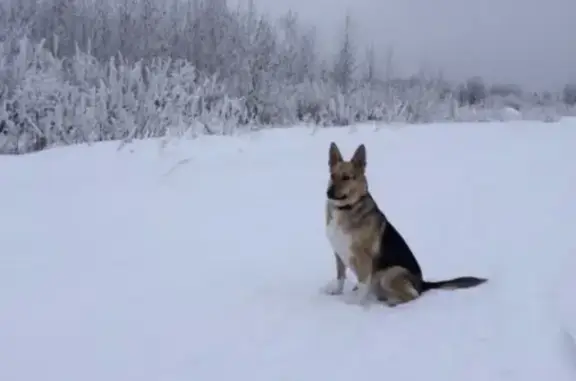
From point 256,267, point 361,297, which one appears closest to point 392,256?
point 361,297

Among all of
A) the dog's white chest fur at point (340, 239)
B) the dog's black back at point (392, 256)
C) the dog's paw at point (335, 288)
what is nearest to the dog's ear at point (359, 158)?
the dog's white chest fur at point (340, 239)

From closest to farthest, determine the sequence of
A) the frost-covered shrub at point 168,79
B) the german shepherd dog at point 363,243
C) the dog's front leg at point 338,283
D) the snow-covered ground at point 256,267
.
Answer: the snow-covered ground at point 256,267 < the german shepherd dog at point 363,243 < the dog's front leg at point 338,283 < the frost-covered shrub at point 168,79

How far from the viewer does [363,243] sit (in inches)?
148

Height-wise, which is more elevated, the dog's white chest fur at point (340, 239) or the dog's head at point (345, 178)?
the dog's head at point (345, 178)

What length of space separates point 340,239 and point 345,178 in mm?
384

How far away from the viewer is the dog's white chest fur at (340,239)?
3756 mm

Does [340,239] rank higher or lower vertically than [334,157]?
lower

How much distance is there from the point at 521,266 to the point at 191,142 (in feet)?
20.4

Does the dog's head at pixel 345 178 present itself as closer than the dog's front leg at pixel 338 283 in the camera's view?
Yes

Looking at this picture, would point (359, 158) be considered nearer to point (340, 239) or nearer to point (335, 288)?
point (340, 239)

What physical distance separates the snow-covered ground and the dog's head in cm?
67

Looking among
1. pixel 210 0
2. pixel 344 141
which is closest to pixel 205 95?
pixel 344 141

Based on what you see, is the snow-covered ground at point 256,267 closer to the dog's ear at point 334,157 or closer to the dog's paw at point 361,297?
the dog's paw at point 361,297

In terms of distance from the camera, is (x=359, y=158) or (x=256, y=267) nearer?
(x=359, y=158)
